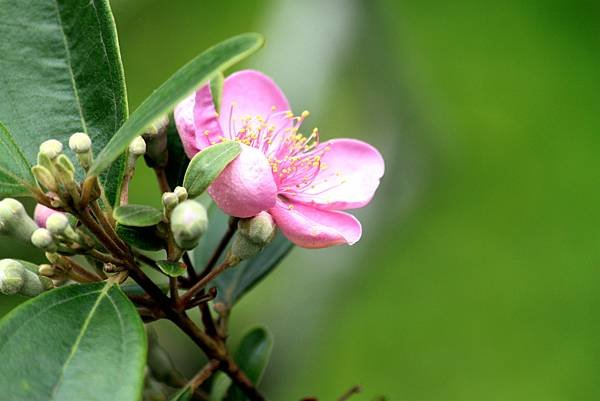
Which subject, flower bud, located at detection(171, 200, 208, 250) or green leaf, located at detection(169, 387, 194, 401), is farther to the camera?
green leaf, located at detection(169, 387, 194, 401)

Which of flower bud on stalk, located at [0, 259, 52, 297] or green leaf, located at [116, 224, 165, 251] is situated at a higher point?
green leaf, located at [116, 224, 165, 251]

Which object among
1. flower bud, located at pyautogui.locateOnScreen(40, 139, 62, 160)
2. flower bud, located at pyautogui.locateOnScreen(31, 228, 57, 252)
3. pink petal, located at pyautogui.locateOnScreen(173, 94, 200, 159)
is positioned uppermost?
pink petal, located at pyautogui.locateOnScreen(173, 94, 200, 159)

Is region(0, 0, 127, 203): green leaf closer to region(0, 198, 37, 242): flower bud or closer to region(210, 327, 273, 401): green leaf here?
region(0, 198, 37, 242): flower bud

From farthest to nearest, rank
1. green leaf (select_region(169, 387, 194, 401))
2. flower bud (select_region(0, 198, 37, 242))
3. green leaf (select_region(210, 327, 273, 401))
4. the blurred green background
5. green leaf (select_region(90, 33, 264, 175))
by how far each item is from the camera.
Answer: the blurred green background → green leaf (select_region(210, 327, 273, 401)) → green leaf (select_region(169, 387, 194, 401)) → flower bud (select_region(0, 198, 37, 242)) → green leaf (select_region(90, 33, 264, 175))

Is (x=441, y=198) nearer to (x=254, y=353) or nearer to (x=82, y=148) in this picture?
(x=254, y=353)

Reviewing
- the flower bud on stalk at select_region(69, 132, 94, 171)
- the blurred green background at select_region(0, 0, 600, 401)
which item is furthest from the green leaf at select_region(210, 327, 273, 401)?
the blurred green background at select_region(0, 0, 600, 401)

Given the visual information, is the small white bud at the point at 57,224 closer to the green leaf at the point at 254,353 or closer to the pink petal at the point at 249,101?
the pink petal at the point at 249,101
